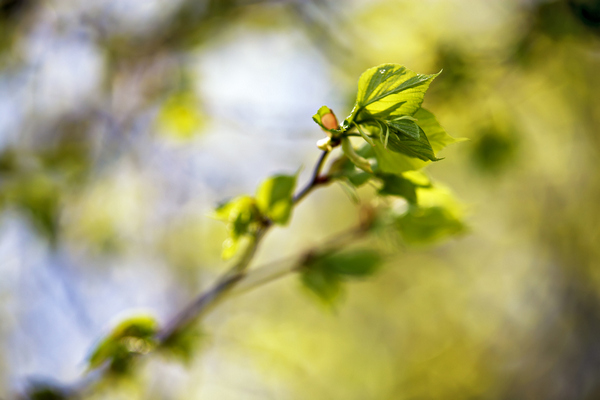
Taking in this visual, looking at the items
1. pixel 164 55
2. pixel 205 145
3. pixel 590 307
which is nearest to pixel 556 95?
pixel 590 307

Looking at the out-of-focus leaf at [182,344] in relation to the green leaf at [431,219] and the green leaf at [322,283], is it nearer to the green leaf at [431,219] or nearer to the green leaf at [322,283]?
the green leaf at [322,283]

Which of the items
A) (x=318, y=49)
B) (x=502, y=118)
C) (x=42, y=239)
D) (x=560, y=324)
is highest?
(x=318, y=49)

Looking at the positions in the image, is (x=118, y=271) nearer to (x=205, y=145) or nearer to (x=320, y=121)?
(x=205, y=145)

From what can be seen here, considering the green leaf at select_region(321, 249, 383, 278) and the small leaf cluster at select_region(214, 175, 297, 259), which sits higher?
the small leaf cluster at select_region(214, 175, 297, 259)

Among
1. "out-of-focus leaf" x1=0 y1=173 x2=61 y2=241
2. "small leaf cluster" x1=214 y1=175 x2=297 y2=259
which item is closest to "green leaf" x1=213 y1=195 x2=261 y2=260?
"small leaf cluster" x1=214 y1=175 x2=297 y2=259

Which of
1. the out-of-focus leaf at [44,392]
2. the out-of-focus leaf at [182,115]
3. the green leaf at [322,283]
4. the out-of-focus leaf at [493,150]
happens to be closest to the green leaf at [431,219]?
the green leaf at [322,283]

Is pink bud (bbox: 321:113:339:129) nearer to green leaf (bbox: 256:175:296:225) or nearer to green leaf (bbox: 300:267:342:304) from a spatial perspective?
green leaf (bbox: 256:175:296:225)
